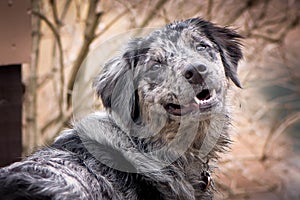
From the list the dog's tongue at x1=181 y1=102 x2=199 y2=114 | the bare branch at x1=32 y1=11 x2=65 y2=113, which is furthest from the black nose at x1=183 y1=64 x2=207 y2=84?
the bare branch at x1=32 y1=11 x2=65 y2=113

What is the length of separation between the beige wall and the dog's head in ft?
4.04

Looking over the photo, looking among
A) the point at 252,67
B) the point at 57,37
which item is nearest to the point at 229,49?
the point at 252,67

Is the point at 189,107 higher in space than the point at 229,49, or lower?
lower

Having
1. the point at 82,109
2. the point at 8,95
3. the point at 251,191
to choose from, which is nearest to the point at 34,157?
the point at 82,109

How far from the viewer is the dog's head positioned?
2488 millimetres

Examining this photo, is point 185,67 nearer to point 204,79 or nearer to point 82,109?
point 204,79

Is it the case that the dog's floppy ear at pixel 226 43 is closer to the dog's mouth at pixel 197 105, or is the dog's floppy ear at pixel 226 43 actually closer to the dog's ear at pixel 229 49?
the dog's ear at pixel 229 49

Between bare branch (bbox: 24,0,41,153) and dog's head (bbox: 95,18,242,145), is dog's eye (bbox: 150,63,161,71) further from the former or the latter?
bare branch (bbox: 24,0,41,153)

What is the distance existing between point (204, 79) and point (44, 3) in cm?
202

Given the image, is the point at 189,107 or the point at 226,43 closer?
the point at 189,107

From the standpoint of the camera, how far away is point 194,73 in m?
2.46

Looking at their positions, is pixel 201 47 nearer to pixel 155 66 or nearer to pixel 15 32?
pixel 155 66

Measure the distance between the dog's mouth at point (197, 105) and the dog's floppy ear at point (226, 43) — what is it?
23cm

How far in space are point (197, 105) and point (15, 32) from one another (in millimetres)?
1670
